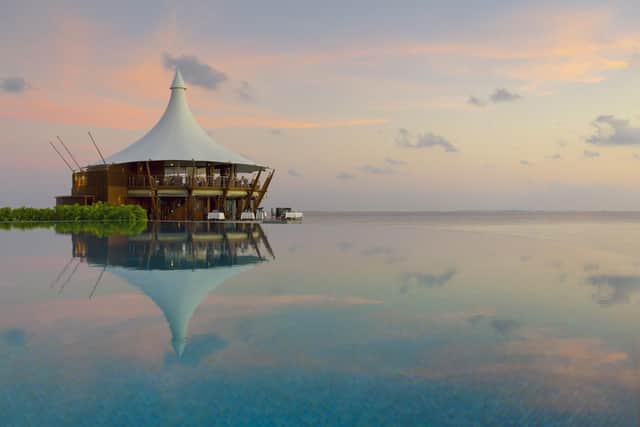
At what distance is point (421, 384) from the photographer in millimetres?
4613

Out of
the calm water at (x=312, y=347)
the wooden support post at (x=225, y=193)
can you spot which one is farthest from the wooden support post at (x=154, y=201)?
the calm water at (x=312, y=347)

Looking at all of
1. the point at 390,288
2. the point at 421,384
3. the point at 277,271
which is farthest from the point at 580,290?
the point at 421,384

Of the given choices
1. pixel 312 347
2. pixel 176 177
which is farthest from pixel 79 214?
pixel 312 347

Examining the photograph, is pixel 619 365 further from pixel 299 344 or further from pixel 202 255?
pixel 202 255

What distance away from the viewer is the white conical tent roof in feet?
113

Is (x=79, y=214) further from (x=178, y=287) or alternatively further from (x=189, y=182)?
(x=178, y=287)

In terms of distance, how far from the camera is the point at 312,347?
5703 millimetres

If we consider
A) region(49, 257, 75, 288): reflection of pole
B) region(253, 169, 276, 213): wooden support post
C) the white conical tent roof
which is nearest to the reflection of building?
region(49, 257, 75, 288): reflection of pole

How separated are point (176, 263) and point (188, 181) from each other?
22072mm

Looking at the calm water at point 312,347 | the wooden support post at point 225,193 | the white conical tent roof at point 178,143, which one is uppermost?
the white conical tent roof at point 178,143

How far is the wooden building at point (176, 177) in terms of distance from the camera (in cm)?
3425

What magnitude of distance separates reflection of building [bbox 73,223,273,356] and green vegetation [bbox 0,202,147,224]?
40.7ft

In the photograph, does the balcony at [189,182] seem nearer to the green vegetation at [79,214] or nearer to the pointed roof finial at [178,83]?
the green vegetation at [79,214]

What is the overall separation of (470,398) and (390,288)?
5490 millimetres
